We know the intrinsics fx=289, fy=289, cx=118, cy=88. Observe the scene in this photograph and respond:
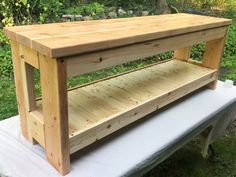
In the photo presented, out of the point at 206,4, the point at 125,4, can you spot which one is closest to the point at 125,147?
the point at 125,4

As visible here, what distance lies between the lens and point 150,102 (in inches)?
62.1

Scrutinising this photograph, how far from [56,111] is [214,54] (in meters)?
1.38

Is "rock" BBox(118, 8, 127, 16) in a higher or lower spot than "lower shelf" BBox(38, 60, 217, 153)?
lower

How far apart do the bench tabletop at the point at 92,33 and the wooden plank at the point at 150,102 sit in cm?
36

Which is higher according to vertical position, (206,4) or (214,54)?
(214,54)

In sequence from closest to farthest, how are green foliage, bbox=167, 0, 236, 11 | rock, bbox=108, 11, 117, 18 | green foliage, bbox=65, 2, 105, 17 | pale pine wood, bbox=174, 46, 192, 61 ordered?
1. pale pine wood, bbox=174, 46, 192, 61
2. green foliage, bbox=65, 2, 105, 17
3. rock, bbox=108, 11, 117, 18
4. green foliage, bbox=167, 0, 236, 11

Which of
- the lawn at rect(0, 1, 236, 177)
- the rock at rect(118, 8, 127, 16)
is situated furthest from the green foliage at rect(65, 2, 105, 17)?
the lawn at rect(0, 1, 236, 177)

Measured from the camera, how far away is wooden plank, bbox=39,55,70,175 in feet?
3.56

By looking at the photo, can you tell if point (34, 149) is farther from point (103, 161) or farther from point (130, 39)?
point (130, 39)

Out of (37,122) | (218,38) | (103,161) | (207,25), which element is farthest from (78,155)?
(218,38)

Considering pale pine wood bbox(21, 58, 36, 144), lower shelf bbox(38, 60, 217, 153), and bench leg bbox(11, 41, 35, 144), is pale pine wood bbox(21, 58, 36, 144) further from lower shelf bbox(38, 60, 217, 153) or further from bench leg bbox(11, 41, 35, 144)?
lower shelf bbox(38, 60, 217, 153)

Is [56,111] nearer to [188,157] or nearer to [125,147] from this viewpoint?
[125,147]

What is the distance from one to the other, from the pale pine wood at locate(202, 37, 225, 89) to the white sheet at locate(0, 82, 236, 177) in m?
0.38

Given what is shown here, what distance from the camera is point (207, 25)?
5.71 ft
